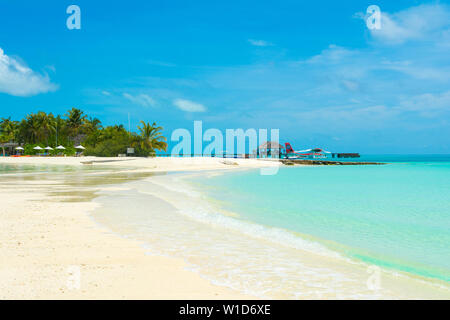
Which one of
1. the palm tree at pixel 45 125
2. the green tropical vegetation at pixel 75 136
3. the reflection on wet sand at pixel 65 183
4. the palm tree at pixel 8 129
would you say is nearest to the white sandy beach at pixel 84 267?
the reflection on wet sand at pixel 65 183

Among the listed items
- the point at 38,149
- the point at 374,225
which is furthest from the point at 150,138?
the point at 374,225

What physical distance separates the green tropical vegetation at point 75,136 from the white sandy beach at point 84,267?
57.4 metres

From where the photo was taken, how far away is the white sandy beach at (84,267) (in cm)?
396

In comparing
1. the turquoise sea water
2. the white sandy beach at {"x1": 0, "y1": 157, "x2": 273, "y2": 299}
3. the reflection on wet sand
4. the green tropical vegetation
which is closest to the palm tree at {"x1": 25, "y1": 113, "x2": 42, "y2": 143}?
the green tropical vegetation

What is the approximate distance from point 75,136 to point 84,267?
284 feet

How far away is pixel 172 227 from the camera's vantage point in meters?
8.15

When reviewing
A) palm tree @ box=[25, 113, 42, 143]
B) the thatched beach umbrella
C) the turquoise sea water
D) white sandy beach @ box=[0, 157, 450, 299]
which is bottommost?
the turquoise sea water

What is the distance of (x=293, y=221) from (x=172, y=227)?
4.20m

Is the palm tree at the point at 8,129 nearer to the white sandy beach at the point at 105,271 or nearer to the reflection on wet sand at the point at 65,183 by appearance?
the reflection on wet sand at the point at 65,183

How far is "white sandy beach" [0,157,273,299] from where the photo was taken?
3957 mm

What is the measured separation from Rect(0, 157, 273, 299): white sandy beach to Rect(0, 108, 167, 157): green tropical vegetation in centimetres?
5737

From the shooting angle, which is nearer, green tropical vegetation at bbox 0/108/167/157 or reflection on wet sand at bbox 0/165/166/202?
reflection on wet sand at bbox 0/165/166/202

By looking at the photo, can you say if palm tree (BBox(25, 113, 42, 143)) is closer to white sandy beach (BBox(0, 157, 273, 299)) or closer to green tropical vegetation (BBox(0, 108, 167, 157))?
green tropical vegetation (BBox(0, 108, 167, 157))

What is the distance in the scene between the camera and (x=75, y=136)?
83375mm
